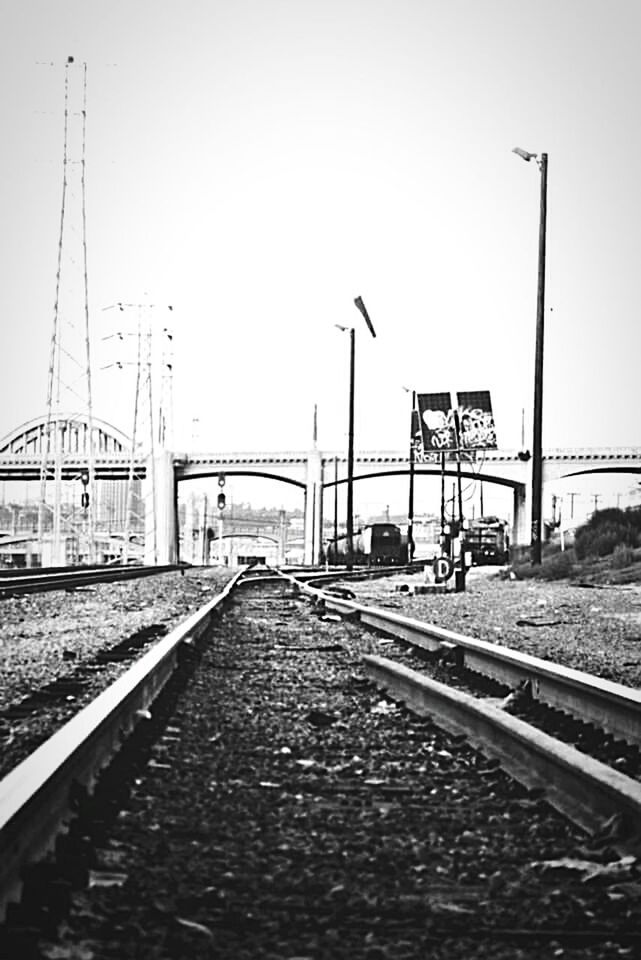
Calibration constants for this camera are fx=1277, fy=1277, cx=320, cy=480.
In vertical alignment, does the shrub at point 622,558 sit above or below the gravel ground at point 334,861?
above

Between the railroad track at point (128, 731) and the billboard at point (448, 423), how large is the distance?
6545 cm

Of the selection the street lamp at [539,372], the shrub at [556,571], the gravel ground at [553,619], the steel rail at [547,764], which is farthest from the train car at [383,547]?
the steel rail at [547,764]

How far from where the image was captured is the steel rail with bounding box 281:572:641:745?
588 centimetres

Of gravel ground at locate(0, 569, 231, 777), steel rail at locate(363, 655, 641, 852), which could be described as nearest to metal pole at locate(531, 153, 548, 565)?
gravel ground at locate(0, 569, 231, 777)

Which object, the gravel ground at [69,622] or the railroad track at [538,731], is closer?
the railroad track at [538,731]

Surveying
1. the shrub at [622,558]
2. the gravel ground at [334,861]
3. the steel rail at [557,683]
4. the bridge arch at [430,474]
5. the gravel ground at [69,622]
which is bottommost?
the gravel ground at [69,622]

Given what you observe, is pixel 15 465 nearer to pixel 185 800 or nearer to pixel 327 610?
pixel 327 610

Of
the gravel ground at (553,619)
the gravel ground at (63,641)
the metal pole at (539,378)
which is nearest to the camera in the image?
the gravel ground at (63,641)

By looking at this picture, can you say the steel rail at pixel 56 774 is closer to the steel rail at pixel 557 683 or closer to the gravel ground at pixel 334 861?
the gravel ground at pixel 334 861

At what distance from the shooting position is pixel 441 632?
10945mm

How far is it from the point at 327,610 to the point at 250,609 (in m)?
1.26

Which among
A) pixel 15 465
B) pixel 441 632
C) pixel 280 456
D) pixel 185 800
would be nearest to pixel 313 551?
pixel 280 456

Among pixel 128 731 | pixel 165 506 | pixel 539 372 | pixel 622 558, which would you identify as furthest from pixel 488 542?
pixel 128 731

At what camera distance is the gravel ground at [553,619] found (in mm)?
10057
